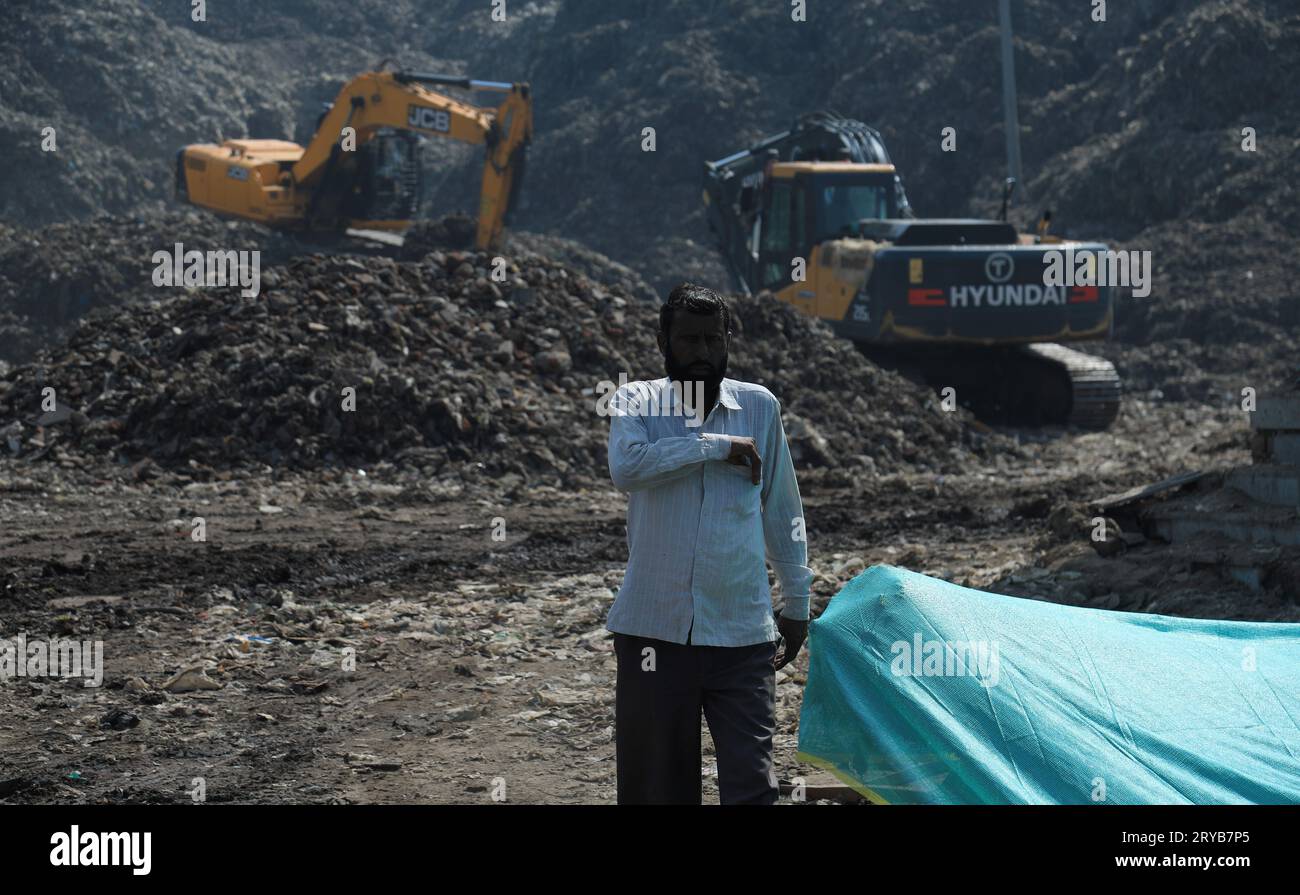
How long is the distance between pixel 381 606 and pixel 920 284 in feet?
26.4

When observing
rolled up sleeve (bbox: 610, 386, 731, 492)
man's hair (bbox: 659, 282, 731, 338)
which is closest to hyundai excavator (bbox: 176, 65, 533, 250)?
man's hair (bbox: 659, 282, 731, 338)

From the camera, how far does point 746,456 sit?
341cm

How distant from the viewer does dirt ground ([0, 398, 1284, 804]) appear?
545cm

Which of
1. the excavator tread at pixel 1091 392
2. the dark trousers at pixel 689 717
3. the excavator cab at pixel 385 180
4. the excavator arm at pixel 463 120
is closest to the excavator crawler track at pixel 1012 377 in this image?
the excavator tread at pixel 1091 392

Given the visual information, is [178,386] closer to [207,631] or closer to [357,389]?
[357,389]

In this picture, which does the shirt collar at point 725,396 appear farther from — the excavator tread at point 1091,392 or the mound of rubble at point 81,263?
the mound of rubble at point 81,263

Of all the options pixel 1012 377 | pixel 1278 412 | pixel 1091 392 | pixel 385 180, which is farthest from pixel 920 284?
pixel 385 180

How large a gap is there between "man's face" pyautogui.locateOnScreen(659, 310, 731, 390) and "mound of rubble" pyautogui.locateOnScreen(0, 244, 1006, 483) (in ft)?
26.6

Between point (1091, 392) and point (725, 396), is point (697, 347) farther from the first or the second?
point (1091, 392)

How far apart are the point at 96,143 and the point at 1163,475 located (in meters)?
25.4

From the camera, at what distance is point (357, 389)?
38.8 ft

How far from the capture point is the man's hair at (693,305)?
3.41 meters

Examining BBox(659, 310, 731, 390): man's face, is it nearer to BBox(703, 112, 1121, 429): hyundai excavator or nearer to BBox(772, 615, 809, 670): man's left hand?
BBox(772, 615, 809, 670): man's left hand

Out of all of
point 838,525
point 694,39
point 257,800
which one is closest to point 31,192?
point 694,39
